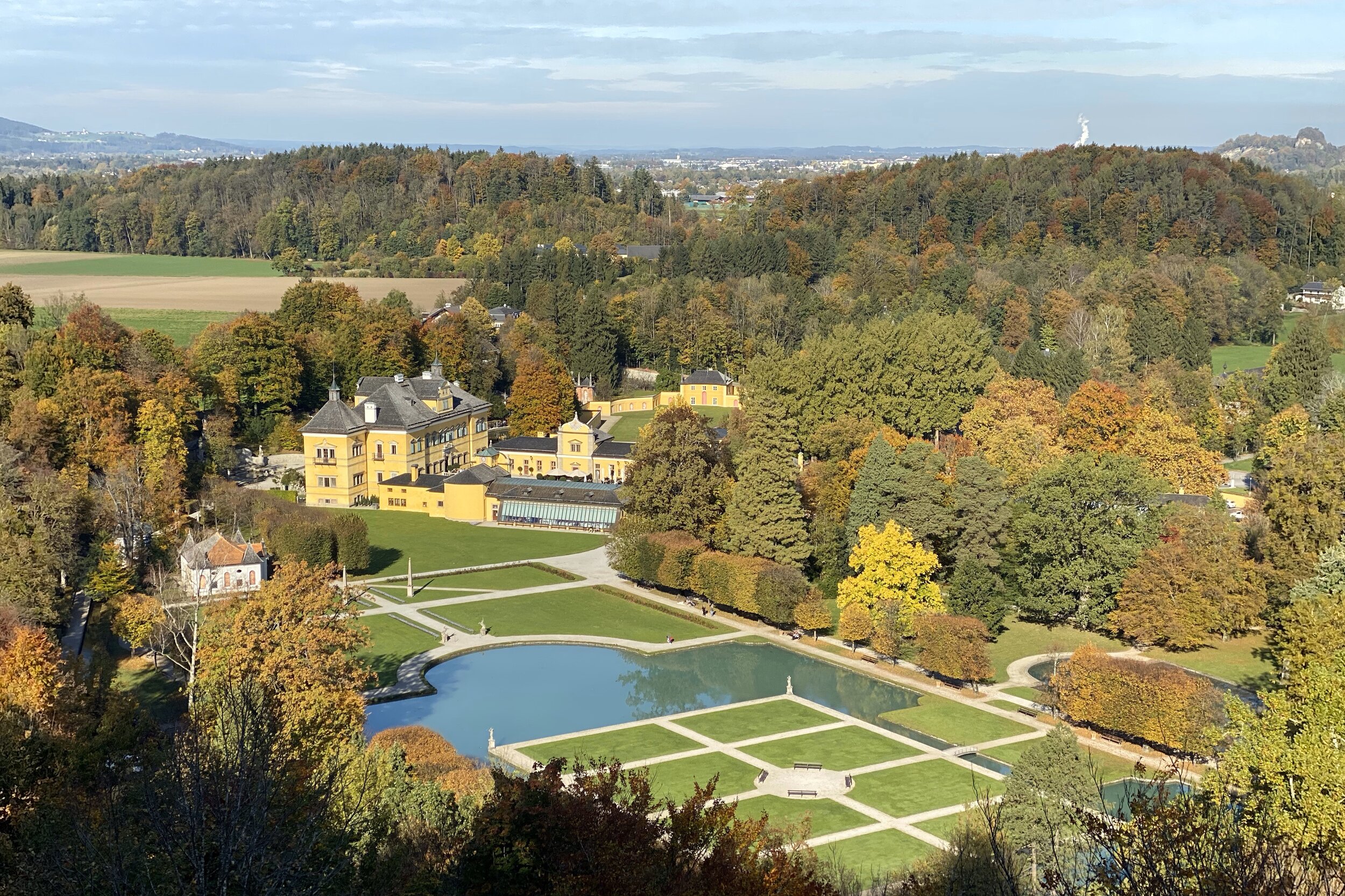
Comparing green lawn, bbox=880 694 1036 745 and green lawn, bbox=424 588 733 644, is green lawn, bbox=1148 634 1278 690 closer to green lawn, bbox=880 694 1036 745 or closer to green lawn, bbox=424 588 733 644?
green lawn, bbox=880 694 1036 745

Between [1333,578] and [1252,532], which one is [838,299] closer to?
[1252,532]

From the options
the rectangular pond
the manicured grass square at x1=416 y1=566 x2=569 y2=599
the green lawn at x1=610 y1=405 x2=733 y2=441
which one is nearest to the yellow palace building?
the green lawn at x1=610 y1=405 x2=733 y2=441

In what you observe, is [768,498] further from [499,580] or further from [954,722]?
[954,722]

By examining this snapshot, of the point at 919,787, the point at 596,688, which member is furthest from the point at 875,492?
the point at 919,787

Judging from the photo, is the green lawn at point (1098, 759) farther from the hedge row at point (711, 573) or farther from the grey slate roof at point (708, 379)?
the grey slate roof at point (708, 379)

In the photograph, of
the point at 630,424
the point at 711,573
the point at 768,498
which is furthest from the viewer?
the point at 630,424
